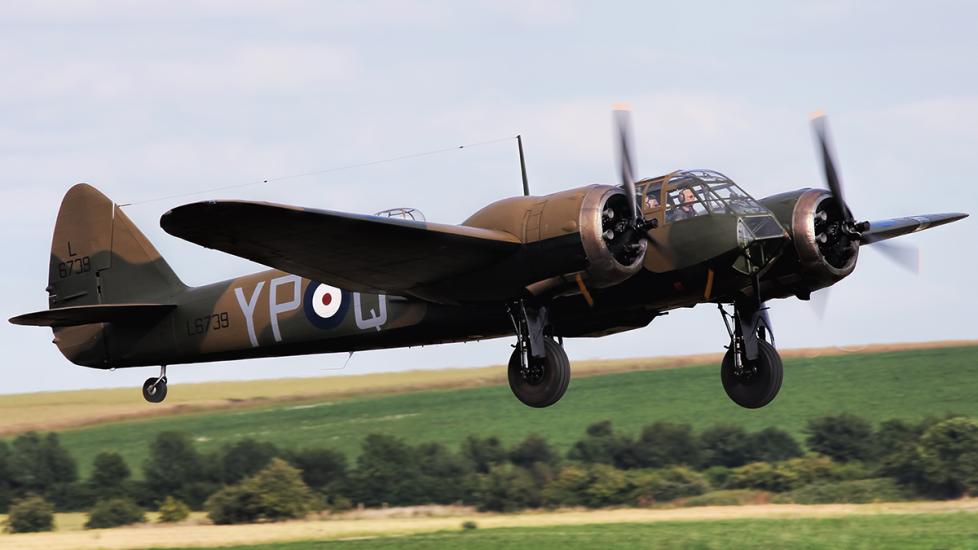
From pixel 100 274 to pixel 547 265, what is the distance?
10.7 meters

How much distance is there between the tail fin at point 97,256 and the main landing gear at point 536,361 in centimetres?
806

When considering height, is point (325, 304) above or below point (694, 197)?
below

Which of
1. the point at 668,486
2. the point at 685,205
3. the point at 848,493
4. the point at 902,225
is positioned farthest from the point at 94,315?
the point at 848,493

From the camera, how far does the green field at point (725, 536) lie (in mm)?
36500

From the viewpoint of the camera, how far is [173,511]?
47438 mm

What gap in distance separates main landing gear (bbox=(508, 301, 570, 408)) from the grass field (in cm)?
2030

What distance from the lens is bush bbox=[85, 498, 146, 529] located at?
46.4 m

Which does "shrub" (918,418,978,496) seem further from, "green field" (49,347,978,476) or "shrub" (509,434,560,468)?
"shrub" (509,434,560,468)

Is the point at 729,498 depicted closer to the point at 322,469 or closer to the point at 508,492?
the point at 508,492

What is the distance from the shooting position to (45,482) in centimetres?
4925

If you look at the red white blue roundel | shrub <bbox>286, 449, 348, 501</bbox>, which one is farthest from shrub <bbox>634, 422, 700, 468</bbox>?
the red white blue roundel

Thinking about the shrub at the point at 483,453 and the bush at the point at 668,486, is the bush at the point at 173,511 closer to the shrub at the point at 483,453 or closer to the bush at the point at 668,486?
the shrub at the point at 483,453

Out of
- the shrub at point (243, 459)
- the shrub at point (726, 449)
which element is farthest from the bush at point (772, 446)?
the shrub at point (243, 459)

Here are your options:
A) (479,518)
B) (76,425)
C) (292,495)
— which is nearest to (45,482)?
(76,425)
